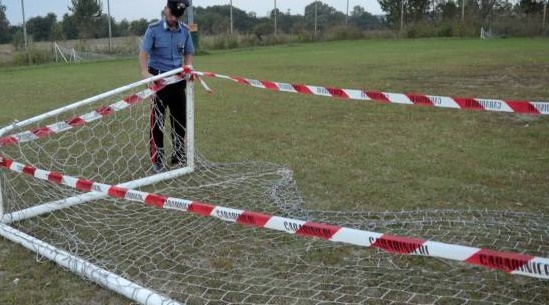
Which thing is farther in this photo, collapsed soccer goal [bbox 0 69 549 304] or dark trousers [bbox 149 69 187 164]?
dark trousers [bbox 149 69 187 164]

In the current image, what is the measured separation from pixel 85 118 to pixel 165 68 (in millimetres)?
1429

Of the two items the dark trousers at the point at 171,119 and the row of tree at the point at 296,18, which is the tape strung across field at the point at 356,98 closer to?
the dark trousers at the point at 171,119

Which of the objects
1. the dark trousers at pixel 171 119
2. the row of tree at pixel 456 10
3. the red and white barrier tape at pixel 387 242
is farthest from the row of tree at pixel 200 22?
the red and white barrier tape at pixel 387 242

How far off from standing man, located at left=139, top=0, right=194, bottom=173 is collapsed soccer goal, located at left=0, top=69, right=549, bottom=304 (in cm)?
35

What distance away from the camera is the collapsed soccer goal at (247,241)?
11.1 ft

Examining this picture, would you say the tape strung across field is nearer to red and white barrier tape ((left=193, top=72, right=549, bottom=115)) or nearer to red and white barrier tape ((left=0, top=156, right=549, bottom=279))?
red and white barrier tape ((left=193, top=72, right=549, bottom=115))

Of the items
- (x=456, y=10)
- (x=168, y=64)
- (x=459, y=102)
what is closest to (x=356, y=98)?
(x=459, y=102)

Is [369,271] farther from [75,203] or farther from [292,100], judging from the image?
[292,100]

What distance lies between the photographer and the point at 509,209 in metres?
4.96

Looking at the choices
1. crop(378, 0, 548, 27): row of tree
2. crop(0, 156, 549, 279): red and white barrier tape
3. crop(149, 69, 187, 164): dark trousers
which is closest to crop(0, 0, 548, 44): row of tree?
crop(378, 0, 548, 27): row of tree

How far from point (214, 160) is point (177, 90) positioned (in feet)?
3.36

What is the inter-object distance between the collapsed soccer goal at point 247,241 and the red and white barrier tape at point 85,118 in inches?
0.5

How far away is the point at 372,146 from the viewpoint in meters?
7.39

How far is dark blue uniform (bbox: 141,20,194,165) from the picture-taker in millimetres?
6211
